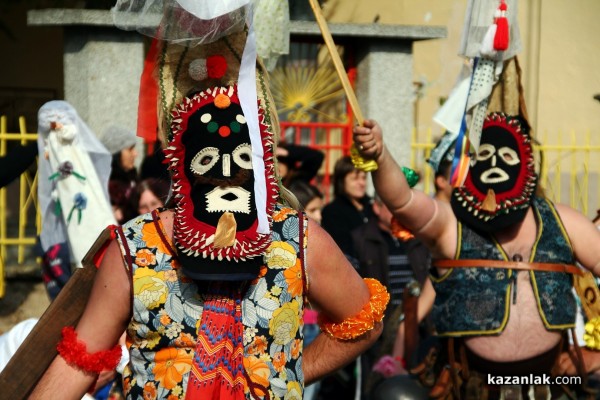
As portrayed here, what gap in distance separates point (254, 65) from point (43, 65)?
30.9 feet

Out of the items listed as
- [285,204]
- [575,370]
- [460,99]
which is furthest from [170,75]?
[575,370]

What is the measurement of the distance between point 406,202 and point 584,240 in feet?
2.76

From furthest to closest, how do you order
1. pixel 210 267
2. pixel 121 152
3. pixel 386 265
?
pixel 121 152 → pixel 386 265 → pixel 210 267

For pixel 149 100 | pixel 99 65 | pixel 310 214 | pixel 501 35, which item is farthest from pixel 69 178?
pixel 149 100

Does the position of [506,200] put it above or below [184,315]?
above

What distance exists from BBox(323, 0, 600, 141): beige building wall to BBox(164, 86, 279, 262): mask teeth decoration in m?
8.58

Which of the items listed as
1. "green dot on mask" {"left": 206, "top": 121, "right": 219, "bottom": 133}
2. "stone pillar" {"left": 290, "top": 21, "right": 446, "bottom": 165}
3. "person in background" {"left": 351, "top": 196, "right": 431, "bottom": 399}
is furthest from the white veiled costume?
"stone pillar" {"left": 290, "top": 21, "right": 446, "bottom": 165}

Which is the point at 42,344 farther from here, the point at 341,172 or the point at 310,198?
the point at 341,172

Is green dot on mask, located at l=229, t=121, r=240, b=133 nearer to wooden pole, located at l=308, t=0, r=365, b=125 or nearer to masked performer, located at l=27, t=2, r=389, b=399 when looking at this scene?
masked performer, located at l=27, t=2, r=389, b=399

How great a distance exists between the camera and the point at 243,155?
3.01 metres

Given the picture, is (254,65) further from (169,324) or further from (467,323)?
(467,323)

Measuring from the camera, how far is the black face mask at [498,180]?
465cm

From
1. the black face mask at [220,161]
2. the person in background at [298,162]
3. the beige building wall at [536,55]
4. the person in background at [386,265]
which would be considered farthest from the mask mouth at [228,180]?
the beige building wall at [536,55]

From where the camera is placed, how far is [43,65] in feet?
39.0
